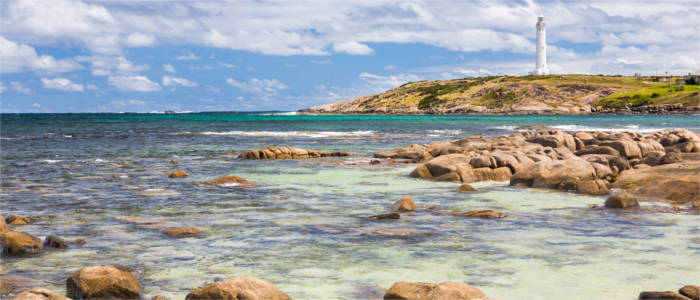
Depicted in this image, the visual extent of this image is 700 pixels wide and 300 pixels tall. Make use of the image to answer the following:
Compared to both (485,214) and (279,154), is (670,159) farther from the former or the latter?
(279,154)

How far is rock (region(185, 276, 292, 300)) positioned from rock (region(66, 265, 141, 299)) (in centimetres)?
106

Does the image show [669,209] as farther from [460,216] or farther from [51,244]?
[51,244]

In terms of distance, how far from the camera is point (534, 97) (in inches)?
6324

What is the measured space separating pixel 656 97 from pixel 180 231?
144918 mm

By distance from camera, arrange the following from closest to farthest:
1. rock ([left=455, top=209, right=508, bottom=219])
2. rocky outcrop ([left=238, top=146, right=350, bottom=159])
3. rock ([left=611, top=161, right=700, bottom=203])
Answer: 1. rock ([left=455, top=209, right=508, bottom=219])
2. rock ([left=611, top=161, right=700, bottom=203])
3. rocky outcrop ([left=238, top=146, right=350, bottom=159])

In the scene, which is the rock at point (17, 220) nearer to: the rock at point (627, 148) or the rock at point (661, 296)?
the rock at point (661, 296)

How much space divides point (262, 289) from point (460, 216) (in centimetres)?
794

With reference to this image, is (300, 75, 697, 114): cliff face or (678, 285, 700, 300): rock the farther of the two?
(300, 75, 697, 114): cliff face

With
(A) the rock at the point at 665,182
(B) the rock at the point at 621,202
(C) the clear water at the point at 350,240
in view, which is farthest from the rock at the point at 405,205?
(A) the rock at the point at 665,182

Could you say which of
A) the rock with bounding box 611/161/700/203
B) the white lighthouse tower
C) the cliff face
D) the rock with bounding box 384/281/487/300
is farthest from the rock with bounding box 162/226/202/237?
the white lighthouse tower

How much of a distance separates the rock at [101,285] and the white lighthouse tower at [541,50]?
552 ft

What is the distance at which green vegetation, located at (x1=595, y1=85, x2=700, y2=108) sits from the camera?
130 meters

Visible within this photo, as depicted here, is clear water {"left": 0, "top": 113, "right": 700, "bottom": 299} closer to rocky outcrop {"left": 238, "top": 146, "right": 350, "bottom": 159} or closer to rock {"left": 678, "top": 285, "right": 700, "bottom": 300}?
rock {"left": 678, "top": 285, "right": 700, "bottom": 300}

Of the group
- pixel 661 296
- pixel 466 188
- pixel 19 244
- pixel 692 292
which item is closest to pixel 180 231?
pixel 19 244
